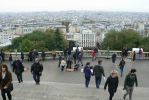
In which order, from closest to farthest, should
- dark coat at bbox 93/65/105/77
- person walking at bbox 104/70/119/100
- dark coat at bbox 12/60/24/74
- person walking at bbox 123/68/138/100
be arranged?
person walking at bbox 104/70/119/100, person walking at bbox 123/68/138/100, dark coat at bbox 93/65/105/77, dark coat at bbox 12/60/24/74

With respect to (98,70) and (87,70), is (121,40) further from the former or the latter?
(98,70)

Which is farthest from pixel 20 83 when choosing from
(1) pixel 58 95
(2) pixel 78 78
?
(2) pixel 78 78

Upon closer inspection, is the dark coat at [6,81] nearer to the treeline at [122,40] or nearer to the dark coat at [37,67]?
the dark coat at [37,67]

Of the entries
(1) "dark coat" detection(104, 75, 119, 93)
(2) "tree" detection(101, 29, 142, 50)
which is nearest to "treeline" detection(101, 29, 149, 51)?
(2) "tree" detection(101, 29, 142, 50)

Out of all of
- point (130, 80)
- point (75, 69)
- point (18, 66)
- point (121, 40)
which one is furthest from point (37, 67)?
point (121, 40)

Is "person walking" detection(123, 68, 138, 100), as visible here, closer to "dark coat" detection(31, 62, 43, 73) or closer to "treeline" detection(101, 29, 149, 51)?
"dark coat" detection(31, 62, 43, 73)

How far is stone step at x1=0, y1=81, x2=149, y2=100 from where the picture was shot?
512 inches

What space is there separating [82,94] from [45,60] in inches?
425

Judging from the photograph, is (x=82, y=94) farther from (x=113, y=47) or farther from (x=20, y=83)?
(x=113, y=47)

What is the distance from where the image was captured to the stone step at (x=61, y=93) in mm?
13000

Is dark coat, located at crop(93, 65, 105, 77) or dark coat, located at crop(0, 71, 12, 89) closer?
dark coat, located at crop(0, 71, 12, 89)

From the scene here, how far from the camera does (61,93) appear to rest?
13625mm

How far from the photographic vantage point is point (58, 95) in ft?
43.6

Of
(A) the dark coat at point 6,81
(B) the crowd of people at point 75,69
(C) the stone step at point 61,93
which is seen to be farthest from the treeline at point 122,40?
(A) the dark coat at point 6,81
